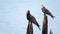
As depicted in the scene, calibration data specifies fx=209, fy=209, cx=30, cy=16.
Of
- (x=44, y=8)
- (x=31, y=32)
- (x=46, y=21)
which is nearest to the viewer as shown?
(x=31, y=32)

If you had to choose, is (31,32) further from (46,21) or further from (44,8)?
(44,8)

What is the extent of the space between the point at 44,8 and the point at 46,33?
2.52 m

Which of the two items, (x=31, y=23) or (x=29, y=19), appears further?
(x=29, y=19)

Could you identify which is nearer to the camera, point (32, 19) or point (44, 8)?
point (32, 19)

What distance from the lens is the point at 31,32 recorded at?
20.0ft

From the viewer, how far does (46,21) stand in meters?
7.07

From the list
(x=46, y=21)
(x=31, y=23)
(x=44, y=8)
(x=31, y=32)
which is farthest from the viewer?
(x=44, y=8)

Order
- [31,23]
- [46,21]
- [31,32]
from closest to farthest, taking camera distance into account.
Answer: [31,32] → [31,23] → [46,21]

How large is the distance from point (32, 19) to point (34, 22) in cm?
30

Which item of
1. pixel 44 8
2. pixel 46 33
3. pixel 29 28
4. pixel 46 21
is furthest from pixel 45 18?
pixel 44 8

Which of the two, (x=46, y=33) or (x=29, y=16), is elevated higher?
(x=29, y=16)

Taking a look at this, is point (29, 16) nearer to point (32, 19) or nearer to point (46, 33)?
point (32, 19)

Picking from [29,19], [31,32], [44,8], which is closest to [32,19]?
[29,19]

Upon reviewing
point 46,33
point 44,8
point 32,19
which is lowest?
point 46,33
